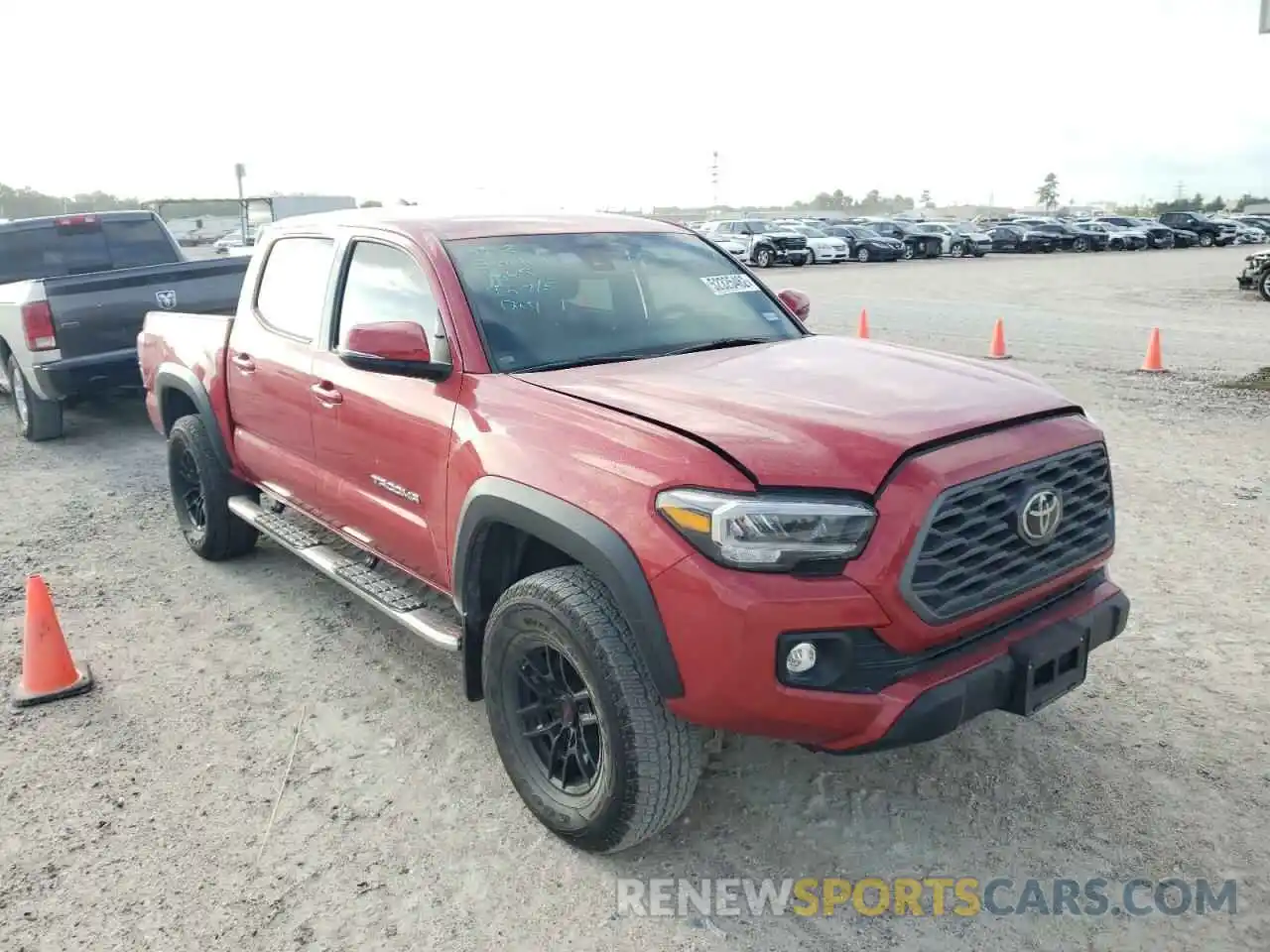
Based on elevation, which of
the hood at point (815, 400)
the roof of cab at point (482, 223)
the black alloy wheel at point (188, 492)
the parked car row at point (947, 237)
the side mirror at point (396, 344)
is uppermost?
the parked car row at point (947, 237)

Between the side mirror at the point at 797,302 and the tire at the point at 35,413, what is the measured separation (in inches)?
257

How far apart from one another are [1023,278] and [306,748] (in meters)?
26.1

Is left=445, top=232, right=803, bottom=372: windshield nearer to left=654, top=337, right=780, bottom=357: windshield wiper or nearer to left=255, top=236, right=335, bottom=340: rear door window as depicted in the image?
left=654, top=337, right=780, bottom=357: windshield wiper

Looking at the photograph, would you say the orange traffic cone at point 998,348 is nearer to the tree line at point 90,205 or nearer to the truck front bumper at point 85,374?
the truck front bumper at point 85,374

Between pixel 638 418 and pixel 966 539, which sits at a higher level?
pixel 638 418

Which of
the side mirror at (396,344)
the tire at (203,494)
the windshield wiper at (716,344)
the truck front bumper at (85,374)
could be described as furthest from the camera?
the truck front bumper at (85,374)

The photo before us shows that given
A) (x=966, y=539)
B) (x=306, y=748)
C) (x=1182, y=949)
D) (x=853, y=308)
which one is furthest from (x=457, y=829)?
(x=853, y=308)

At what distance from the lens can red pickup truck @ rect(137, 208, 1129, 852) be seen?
265 centimetres

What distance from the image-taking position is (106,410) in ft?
34.2

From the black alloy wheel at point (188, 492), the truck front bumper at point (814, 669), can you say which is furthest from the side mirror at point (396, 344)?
the black alloy wheel at point (188, 492)

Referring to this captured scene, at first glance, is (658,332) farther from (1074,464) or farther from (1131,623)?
(1131,623)

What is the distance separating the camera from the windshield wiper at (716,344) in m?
3.85

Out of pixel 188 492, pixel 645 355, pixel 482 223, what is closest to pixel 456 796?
pixel 645 355

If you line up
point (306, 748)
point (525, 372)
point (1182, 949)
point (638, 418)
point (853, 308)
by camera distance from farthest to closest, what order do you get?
1. point (853, 308)
2. point (306, 748)
3. point (525, 372)
4. point (638, 418)
5. point (1182, 949)
